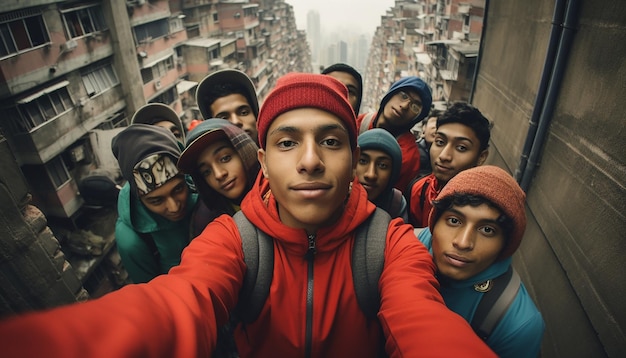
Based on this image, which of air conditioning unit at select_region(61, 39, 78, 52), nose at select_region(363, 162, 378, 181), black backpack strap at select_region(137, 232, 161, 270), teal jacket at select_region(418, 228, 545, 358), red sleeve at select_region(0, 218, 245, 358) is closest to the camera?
red sleeve at select_region(0, 218, 245, 358)

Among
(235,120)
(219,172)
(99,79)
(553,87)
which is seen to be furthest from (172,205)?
(99,79)

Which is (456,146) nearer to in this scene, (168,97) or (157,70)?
(157,70)

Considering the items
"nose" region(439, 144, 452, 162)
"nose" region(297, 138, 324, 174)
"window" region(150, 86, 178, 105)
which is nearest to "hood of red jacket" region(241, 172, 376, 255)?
"nose" region(297, 138, 324, 174)

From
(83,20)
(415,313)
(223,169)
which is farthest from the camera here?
(83,20)

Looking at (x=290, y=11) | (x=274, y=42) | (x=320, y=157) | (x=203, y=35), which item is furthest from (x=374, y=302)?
(x=290, y=11)

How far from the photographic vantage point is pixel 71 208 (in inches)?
486

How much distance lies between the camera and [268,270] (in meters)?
→ 1.81

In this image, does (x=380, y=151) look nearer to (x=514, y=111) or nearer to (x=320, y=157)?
(x=320, y=157)

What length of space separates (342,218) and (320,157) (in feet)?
1.57

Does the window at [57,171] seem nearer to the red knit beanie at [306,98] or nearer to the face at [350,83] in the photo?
the face at [350,83]

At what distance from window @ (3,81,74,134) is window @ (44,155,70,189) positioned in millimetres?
1618

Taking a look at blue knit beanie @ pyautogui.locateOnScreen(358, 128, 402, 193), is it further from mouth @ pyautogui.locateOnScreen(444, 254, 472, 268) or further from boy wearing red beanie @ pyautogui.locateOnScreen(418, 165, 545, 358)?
mouth @ pyautogui.locateOnScreen(444, 254, 472, 268)

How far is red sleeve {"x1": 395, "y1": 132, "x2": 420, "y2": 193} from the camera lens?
14.8ft

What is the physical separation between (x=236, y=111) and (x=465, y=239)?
11.6ft
